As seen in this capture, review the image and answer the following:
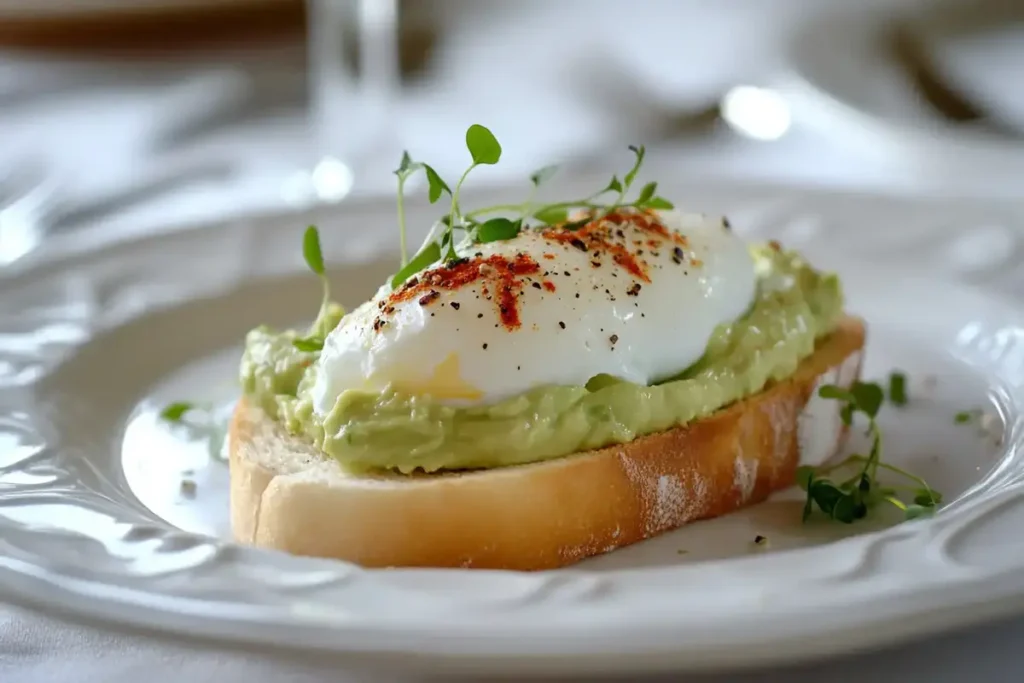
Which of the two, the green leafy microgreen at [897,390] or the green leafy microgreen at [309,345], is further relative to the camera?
the green leafy microgreen at [897,390]

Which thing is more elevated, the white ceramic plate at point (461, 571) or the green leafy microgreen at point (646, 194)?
the green leafy microgreen at point (646, 194)

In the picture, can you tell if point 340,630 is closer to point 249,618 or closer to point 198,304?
point 249,618

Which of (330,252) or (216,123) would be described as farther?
(216,123)

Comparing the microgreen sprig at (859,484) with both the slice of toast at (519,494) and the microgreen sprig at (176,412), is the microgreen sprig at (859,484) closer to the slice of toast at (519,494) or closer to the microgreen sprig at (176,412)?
the slice of toast at (519,494)

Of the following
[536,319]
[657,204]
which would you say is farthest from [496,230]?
[657,204]

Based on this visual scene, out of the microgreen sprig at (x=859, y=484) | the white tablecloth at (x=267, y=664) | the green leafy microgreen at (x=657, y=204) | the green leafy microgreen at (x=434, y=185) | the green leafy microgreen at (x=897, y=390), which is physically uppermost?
the green leafy microgreen at (x=434, y=185)

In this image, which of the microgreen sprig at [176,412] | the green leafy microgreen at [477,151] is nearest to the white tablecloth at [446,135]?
the microgreen sprig at [176,412]

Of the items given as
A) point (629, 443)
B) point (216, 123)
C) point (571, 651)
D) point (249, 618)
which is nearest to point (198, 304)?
point (629, 443)
